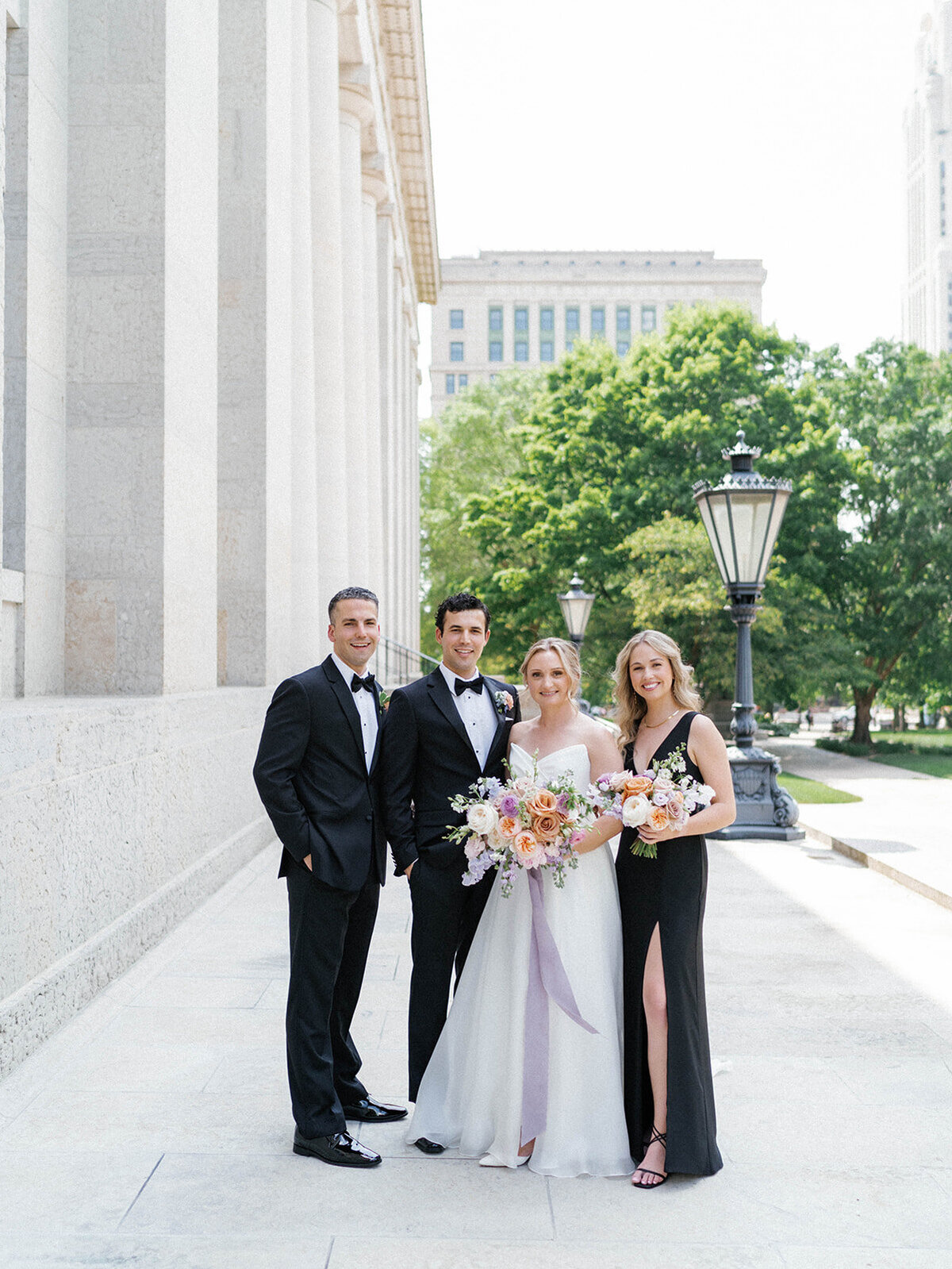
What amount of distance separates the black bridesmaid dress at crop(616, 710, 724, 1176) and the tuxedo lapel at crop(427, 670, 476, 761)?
2.28ft

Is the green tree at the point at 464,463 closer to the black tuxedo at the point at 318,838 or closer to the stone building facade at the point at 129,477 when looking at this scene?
the stone building facade at the point at 129,477

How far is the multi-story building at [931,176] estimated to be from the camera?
6722 inches

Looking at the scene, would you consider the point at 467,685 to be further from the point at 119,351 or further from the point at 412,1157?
the point at 119,351

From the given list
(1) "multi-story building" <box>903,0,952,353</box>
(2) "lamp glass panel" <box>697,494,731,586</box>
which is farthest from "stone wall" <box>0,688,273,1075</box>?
(1) "multi-story building" <box>903,0,952,353</box>

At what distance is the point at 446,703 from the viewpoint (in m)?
4.96

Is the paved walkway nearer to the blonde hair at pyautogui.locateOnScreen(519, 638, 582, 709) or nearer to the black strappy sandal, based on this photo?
the black strappy sandal

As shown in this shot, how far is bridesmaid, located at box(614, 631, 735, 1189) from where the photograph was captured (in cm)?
454

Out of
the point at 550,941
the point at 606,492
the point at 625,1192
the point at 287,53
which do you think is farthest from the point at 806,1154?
the point at 606,492

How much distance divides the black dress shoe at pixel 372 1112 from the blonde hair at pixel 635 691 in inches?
73.9

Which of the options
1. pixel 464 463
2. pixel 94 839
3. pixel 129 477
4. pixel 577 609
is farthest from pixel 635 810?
pixel 464 463

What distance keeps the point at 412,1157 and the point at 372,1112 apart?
461 millimetres

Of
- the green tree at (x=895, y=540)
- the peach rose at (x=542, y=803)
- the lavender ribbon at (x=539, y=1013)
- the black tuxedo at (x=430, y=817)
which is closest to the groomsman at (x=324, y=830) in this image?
the black tuxedo at (x=430, y=817)

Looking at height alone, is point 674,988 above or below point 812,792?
above

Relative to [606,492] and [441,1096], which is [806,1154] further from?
[606,492]
